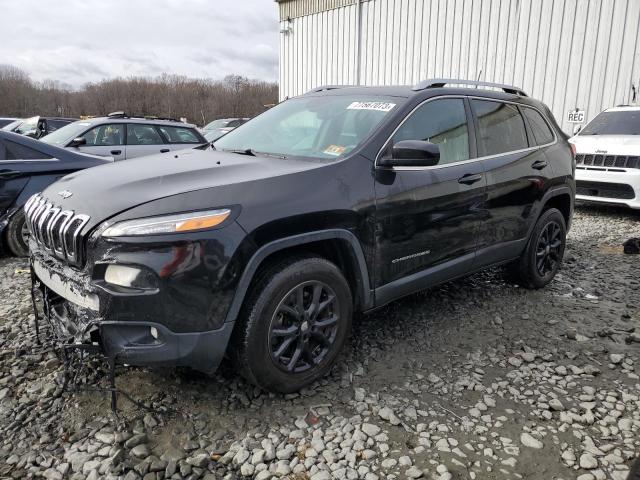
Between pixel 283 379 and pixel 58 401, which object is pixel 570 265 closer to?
pixel 283 379

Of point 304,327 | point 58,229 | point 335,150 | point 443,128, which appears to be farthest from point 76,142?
point 304,327

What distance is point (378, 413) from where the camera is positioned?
8.44 ft

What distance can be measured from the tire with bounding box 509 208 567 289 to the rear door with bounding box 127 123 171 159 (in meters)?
6.62

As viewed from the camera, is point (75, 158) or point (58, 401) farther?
point (75, 158)

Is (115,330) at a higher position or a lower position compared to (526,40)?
lower

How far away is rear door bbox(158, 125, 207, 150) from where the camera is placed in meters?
9.33

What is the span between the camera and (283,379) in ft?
8.48

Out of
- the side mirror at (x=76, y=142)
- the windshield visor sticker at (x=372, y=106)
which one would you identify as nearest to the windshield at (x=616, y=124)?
the windshield visor sticker at (x=372, y=106)

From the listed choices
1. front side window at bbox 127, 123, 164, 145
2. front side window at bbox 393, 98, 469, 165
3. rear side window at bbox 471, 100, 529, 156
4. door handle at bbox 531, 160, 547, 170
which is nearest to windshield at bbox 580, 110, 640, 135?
door handle at bbox 531, 160, 547, 170

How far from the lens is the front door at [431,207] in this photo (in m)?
2.94

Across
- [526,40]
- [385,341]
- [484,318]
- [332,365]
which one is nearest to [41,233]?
[332,365]

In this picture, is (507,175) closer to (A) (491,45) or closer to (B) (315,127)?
(B) (315,127)

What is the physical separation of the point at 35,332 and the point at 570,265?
5075 mm

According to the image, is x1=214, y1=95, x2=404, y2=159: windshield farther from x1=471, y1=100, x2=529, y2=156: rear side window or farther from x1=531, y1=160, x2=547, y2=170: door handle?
x1=531, y1=160, x2=547, y2=170: door handle
